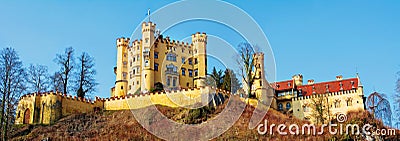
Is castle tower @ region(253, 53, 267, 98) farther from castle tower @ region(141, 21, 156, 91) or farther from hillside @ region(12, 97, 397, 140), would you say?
castle tower @ region(141, 21, 156, 91)

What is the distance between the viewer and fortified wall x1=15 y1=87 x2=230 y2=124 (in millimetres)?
43281

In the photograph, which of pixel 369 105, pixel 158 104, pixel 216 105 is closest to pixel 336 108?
pixel 369 105

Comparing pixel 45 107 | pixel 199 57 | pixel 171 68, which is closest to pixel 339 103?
pixel 199 57

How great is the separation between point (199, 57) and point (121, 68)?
377 inches

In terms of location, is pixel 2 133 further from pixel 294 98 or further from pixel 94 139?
pixel 294 98

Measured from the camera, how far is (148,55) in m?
58.5

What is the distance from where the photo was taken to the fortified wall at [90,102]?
1704 inches

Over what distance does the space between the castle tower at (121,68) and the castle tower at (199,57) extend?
8.42m

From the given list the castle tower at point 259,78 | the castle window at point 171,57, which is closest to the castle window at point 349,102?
the castle tower at point 259,78

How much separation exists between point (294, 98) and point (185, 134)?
82.3 ft

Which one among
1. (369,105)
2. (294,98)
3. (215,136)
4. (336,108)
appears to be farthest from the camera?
(294,98)

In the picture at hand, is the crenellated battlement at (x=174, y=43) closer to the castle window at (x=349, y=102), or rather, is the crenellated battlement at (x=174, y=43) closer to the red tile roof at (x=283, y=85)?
the red tile roof at (x=283, y=85)

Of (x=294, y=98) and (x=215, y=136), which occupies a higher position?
(x=294, y=98)

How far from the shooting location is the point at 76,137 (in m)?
36.4
